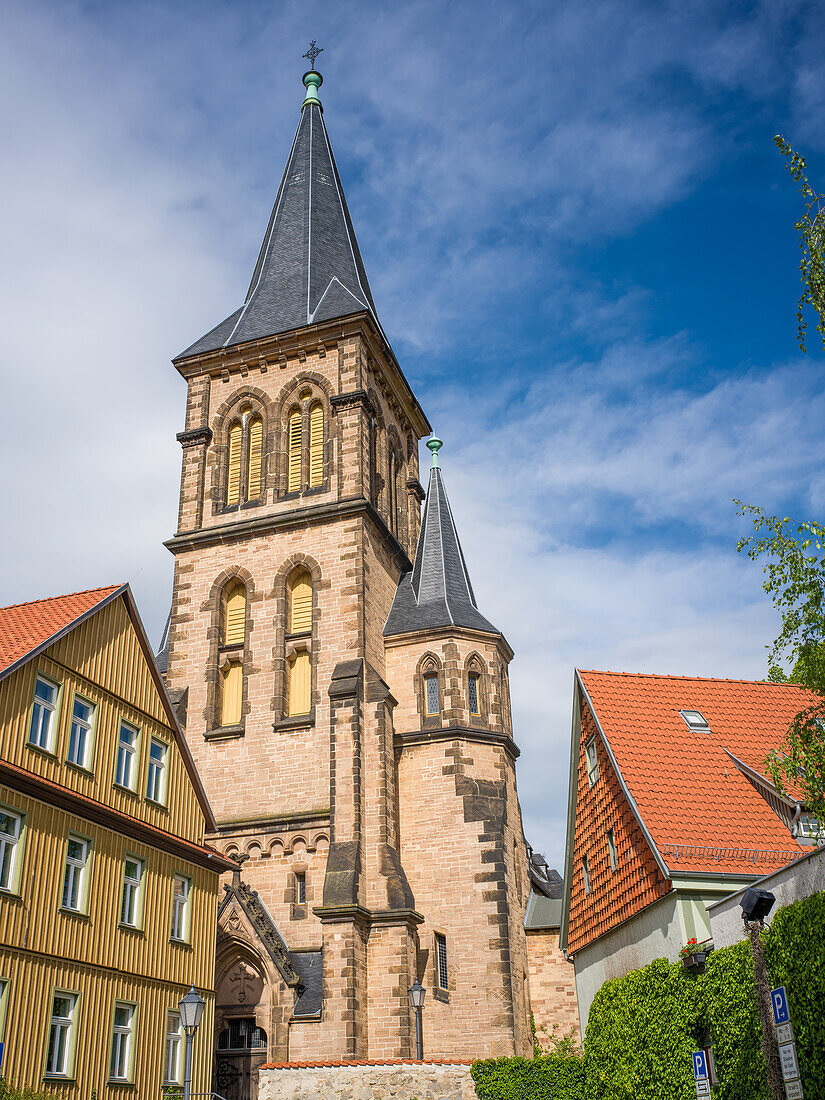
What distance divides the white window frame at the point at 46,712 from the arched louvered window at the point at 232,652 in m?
11.1

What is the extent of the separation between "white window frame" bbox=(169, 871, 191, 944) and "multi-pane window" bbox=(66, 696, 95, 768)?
3338 mm

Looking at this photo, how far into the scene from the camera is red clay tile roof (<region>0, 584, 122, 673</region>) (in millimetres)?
16906

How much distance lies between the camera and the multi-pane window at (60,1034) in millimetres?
15688

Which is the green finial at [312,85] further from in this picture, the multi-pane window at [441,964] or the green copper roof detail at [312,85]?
the multi-pane window at [441,964]

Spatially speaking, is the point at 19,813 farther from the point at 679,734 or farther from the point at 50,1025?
the point at 679,734

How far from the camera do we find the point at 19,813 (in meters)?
15.9

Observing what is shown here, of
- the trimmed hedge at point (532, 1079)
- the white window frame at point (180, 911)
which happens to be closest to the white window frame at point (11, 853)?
the white window frame at point (180, 911)

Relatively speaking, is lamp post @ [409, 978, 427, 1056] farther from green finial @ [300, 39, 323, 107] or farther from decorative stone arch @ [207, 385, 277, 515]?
green finial @ [300, 39, 323, 107]

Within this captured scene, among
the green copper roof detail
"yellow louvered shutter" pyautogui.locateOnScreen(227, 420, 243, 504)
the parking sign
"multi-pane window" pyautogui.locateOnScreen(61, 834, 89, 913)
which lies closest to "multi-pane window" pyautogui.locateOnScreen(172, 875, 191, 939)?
"multi-pane window" pyautogui.locateOnScreen(61, 834, 89, 913)

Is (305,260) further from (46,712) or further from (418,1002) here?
(418,1002)

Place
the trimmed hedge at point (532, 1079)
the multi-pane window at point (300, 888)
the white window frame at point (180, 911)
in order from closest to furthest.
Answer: the trimmed hedge at point (532, 1079)
the white window frame at point (180, 911)
the multi-pane window at point (300, 888)

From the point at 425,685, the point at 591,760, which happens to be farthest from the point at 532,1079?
the point at 425,685

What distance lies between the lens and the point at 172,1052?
61.3 ft

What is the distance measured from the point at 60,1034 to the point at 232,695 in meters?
13.4
